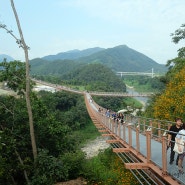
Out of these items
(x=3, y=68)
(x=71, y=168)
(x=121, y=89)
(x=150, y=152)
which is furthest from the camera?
(x=121, y=89)

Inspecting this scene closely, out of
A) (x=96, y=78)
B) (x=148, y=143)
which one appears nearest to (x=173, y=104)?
(x=148, y=143)

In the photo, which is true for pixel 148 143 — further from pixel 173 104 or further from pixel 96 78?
pixel 96 78

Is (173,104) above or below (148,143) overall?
above

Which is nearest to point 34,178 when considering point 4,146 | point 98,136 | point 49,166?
point 49,166

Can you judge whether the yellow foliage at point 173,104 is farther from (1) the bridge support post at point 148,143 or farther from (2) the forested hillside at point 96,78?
(2) the forested hillside at point 96,78

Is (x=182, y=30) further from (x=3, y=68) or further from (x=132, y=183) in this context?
(x=132, y=183)

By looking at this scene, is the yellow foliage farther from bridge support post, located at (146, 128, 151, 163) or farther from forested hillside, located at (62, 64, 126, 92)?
forested hillside, located at (62, 64, 126, 92)

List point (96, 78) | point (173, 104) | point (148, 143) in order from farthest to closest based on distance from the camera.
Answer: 1. point (96, 78)
2. point (173, 104)
3. point (148, 143)

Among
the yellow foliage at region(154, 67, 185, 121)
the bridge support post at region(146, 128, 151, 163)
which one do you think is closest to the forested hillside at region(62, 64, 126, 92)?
the yellow foliage at region(154, 67, 185, 121)

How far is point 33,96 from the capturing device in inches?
711

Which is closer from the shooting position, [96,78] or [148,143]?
Answer: [148,143]

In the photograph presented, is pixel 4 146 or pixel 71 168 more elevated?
pixel 4 146

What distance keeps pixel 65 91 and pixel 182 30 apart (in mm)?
36053

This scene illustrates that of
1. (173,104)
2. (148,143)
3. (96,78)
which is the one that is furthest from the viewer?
(96,78)
